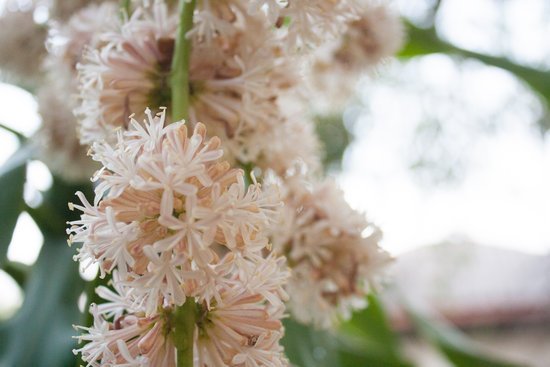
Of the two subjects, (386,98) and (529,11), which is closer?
(529,11)

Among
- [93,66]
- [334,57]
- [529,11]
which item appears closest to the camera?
[93,66]

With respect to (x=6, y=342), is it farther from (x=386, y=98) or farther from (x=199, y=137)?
(x=386, y=98)

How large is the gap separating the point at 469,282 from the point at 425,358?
0.43 meters

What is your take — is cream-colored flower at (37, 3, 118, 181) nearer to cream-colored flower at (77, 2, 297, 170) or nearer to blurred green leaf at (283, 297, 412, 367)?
cream-colored flower at (77, 2, 297, 170)

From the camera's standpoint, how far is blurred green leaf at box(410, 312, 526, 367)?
2.92 ft

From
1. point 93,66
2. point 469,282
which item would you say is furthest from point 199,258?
point 469,282

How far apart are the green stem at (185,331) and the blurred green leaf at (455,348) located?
0.68 m

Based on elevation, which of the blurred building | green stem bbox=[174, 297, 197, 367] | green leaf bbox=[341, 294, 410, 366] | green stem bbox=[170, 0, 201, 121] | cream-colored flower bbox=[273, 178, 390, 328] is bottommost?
the blurred building

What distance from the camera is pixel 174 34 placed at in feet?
1.43

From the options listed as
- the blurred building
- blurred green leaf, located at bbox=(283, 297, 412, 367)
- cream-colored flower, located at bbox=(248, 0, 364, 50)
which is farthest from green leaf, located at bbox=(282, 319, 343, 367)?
the blurred building

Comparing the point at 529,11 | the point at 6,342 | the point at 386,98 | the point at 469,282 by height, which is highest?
the point at 6,342

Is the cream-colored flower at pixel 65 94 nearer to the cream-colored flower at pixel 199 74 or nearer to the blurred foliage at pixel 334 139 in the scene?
the cream-colored flower at pixel 199 74

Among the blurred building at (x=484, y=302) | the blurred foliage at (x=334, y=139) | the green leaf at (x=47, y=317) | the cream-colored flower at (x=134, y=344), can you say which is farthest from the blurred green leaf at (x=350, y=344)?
the blurred building at (x=484, y=302)

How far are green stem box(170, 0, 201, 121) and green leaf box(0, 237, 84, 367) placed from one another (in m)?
0.30
